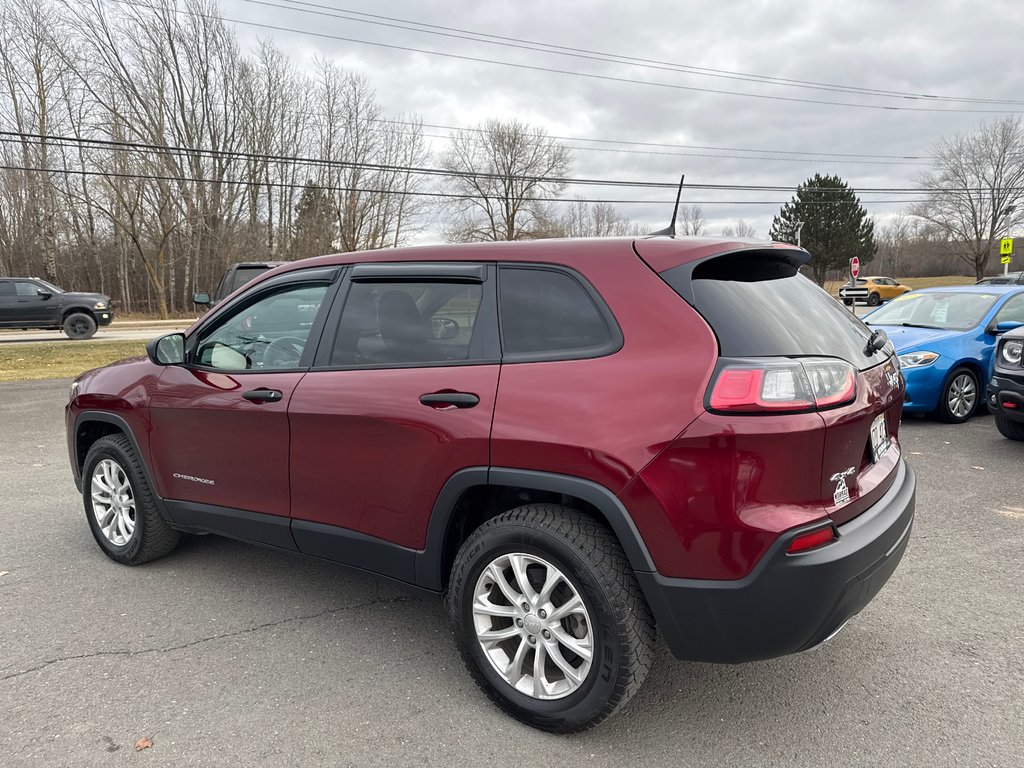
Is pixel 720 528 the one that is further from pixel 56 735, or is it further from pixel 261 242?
pixel 261 242

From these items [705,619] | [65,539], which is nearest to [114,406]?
[65,539]

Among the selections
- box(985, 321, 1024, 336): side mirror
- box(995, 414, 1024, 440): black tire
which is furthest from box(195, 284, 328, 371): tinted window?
box(985, 321, 1024, 336): side mirror

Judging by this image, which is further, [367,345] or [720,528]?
[367,345]

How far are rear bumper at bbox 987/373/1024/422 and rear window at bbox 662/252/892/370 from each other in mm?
4441

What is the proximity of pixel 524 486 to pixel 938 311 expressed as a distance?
8019mm

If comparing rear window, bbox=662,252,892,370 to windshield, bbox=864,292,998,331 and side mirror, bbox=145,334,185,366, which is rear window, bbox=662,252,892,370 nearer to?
side mirror, bbox=145,334,185,366

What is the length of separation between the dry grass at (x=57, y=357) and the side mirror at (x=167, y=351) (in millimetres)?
10288

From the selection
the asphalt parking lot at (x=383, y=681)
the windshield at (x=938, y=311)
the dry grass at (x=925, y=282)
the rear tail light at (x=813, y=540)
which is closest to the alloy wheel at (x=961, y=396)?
the windshield at (x=938, y=311)

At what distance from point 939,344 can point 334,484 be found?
23.8 feet

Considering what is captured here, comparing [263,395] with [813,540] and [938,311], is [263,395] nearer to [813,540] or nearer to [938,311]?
[813,540]

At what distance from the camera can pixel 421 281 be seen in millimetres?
2842

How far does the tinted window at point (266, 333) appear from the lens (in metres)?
3.17

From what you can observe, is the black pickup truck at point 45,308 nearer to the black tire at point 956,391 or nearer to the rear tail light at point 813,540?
the black tire at point 956,391

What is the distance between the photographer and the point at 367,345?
2902mm
